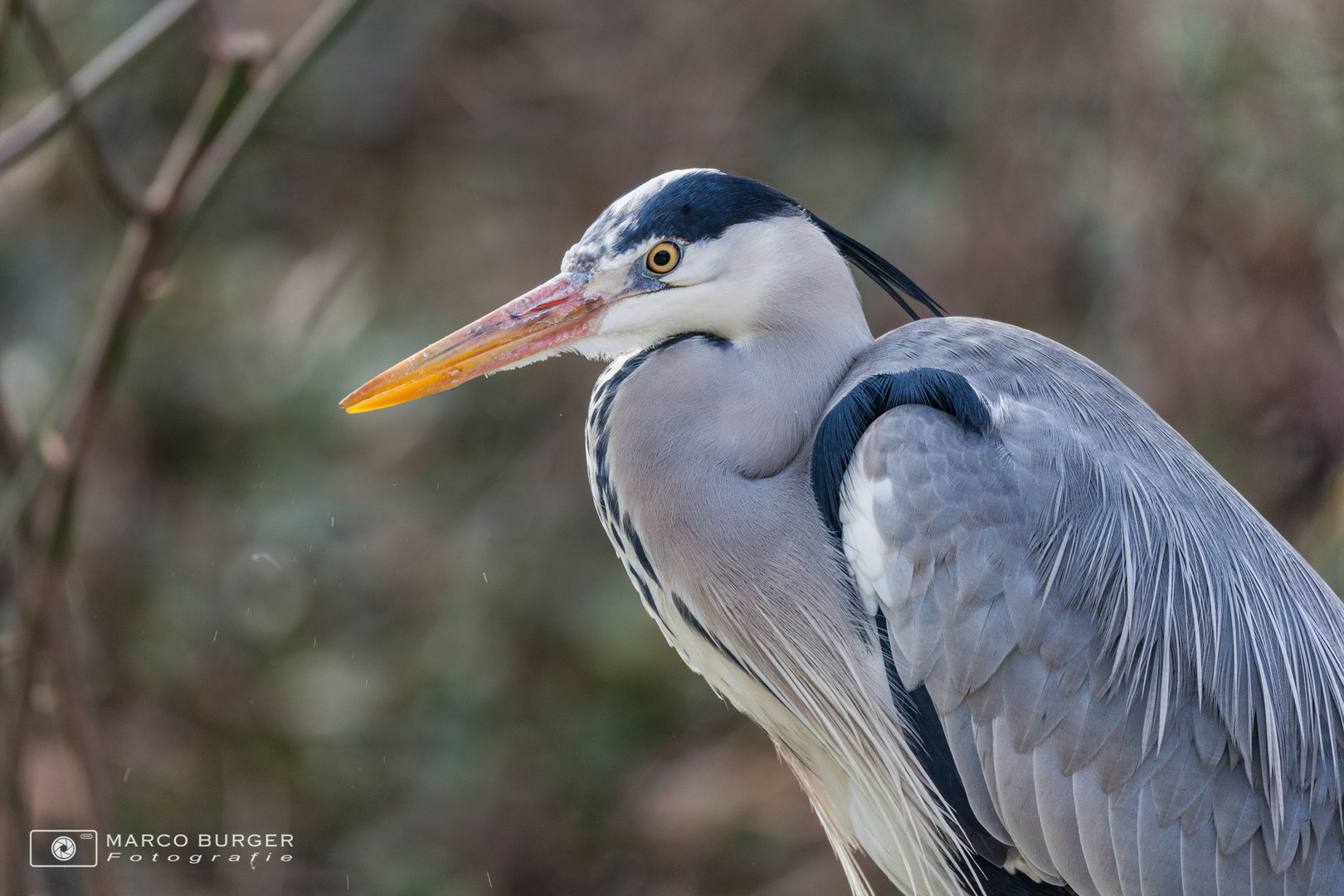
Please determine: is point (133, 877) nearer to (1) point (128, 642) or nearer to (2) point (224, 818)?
(2) point (224, 818)

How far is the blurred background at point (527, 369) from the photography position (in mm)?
3814

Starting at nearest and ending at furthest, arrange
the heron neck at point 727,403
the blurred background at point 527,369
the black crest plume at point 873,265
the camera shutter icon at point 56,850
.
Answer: the heron neck at point 727,403
the black crest plume at point 873,265
the camera shutter icon at point 56,850
the blurred background at point 527,369

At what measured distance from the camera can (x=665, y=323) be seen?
1.95 metres

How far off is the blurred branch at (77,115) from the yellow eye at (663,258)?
0.79 metres

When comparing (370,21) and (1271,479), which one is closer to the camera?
(1271,479)

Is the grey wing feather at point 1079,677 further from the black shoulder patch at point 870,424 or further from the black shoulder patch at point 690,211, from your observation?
the black shoulder patch at point 690,211

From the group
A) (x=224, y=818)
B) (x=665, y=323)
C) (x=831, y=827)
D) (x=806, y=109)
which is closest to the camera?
(x=665, y=323)

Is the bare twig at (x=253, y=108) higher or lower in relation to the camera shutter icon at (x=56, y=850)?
higher

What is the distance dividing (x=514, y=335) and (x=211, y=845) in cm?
283

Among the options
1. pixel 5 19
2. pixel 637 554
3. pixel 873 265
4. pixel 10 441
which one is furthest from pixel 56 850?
pixel 873 265

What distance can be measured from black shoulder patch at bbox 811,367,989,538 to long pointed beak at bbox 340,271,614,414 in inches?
16.1

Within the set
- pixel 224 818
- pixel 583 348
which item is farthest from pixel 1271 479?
pixel 224 818

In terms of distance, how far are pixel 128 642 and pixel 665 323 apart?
312 centimetres

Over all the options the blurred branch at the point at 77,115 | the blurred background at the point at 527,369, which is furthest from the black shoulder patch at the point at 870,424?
the blurred background at the point at 527,369
